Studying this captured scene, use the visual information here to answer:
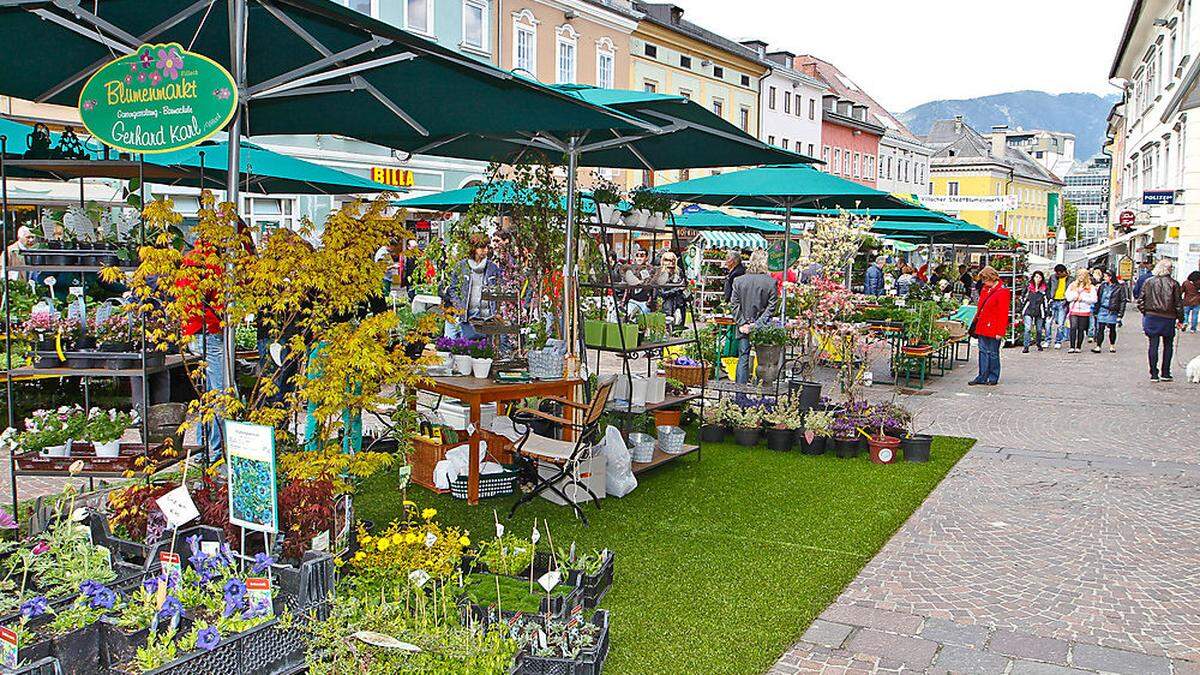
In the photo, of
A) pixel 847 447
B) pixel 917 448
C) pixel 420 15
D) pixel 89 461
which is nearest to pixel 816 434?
pixel 847 447

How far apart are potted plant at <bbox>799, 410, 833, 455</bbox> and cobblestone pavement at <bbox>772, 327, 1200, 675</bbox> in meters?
1.08

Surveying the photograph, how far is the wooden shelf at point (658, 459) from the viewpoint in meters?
7.20

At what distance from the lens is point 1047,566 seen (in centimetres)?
559

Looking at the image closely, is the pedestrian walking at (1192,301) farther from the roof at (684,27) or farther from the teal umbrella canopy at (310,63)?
the teal umbrella canopy at (310,63)

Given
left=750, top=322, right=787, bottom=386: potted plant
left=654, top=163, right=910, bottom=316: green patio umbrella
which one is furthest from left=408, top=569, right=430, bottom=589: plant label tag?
left=750, top=322, right=787, bottom=386: potted plant

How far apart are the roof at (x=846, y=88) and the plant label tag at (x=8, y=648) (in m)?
48.0

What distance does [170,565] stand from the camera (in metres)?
3.52

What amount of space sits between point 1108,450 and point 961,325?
6145mm

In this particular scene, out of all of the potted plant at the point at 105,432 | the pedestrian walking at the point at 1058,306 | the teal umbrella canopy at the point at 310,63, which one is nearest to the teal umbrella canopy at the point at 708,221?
the pedestrian walking at the point at 1058,306

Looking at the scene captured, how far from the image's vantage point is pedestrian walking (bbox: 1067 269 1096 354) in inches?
685

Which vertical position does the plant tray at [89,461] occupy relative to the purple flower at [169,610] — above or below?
above

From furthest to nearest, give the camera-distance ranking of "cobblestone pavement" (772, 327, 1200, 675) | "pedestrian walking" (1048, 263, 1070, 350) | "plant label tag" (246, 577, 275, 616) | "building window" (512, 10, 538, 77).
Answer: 1. "building window" (512, 10, 538, 77)
2. "pedestrian walking" (1048, 263, 1070, 350)
3. "cobblestone pavement" (772, 327, 1200, 675)
4. "plant label tag" (246, 577, 275, 616)

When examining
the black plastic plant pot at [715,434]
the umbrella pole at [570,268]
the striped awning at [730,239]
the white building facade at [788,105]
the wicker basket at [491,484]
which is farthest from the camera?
the white building facade at [788,105]

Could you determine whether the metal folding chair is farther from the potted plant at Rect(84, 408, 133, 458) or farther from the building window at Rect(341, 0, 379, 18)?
the building window at Rect(341, 0, 379, 18)
